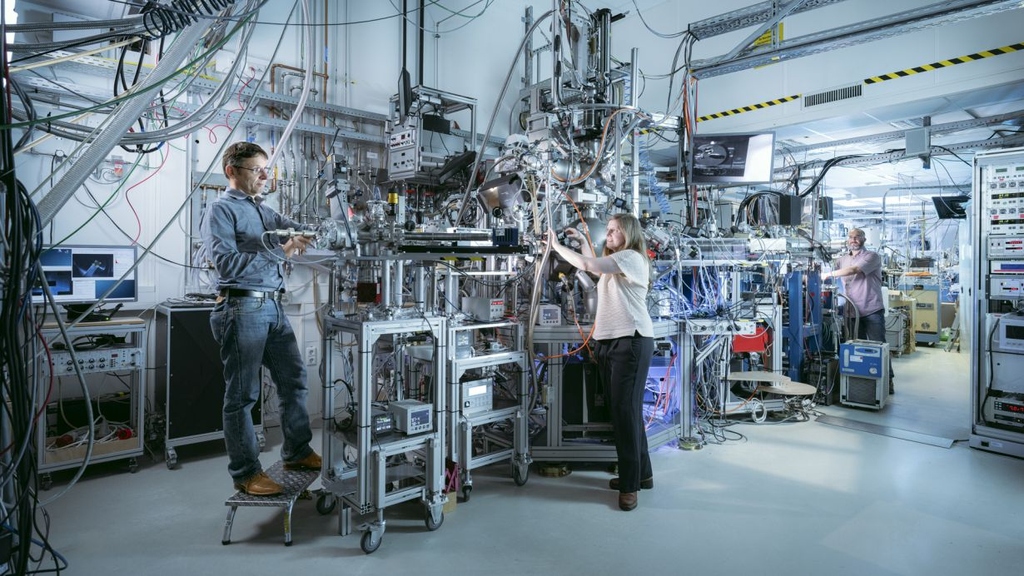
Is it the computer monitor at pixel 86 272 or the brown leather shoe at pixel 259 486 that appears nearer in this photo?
the brown leather shoe at pixel 259 486

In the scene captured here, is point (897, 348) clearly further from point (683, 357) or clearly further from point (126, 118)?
point (126, 118)

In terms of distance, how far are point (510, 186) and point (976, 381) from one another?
3519mm

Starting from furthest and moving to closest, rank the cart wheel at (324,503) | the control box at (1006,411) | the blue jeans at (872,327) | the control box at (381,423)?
the blue jeans at (872,327) < the control box at (1006,411) < the cart wheel at (324,503) < the control box at (381,423)

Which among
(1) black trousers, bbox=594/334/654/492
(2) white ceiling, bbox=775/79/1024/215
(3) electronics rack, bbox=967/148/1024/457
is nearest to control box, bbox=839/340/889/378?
(3) electronics rack, bbox=967/148/1024/457

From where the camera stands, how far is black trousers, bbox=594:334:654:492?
2885mm

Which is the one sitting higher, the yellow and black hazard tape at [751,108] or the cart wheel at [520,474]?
the yellow and black hazard tape at [751,108]

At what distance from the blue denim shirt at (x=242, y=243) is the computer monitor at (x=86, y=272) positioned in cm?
136

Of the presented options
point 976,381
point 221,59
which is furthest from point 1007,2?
point 221,59

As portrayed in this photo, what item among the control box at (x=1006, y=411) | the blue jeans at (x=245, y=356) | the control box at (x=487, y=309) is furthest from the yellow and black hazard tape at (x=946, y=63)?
the blue jeans at (x=245, y=356)

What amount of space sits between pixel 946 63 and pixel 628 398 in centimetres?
398

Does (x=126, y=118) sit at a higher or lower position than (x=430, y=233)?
higher

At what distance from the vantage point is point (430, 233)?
258 centimetres

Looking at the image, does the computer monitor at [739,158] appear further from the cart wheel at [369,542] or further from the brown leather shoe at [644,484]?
the cart wheel at [369,542]

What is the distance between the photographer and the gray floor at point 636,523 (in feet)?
7.70
